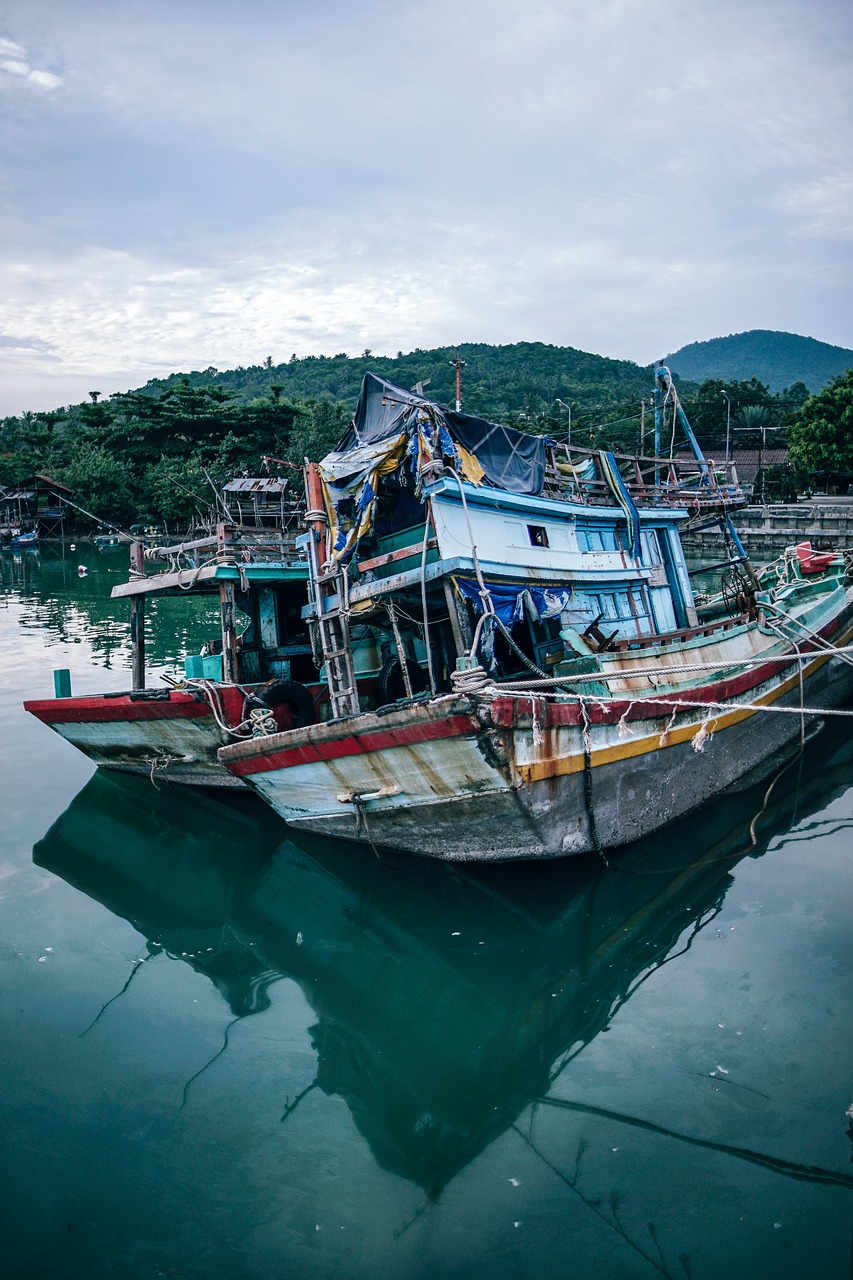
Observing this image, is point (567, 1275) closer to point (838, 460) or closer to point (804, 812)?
point (804, 812)

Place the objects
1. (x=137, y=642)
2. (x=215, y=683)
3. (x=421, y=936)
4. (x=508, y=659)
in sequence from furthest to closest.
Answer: (x=137, y=642)
(x=508, y=659)
(x=215, y=683)
(x=421, y=936)

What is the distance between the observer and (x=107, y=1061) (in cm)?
568

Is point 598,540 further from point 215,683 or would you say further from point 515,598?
point 215,683

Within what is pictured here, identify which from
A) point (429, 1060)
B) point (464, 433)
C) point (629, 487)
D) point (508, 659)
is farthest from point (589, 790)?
point (629, 487)

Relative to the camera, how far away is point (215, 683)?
9859 millimetres

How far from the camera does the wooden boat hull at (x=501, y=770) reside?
273 inches

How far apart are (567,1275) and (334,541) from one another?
718cm

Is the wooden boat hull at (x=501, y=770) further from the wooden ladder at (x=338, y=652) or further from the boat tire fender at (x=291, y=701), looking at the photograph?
the boat tire fender at (x=291, y=701)

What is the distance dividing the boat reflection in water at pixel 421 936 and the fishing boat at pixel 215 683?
3.42 ft

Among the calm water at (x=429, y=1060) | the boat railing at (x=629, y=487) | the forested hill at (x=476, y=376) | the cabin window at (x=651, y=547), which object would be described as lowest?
the calm water at (x=429, y=1060)

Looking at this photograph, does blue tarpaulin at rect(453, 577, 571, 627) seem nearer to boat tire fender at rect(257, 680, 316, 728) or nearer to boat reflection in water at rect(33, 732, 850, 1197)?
boat reflection in water at rect(33, 732, 850, 1197)

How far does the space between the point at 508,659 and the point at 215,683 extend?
3.86 m

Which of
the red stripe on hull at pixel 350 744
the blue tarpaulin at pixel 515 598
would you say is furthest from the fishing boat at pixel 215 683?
the blue tarpaulin at pixel 515 598

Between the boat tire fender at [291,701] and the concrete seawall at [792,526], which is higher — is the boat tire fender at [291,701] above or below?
below
